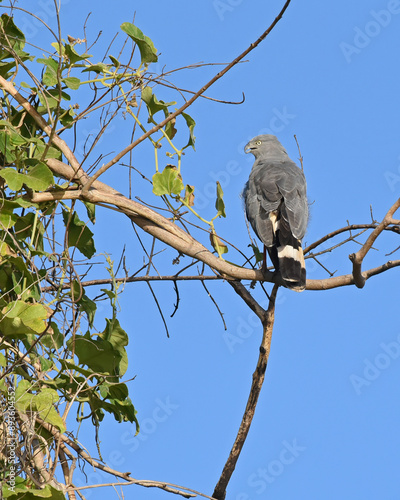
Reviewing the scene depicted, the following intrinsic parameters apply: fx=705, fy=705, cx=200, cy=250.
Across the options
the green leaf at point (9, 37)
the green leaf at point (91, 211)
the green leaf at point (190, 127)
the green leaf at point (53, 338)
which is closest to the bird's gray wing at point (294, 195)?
the green leaf at point (190, 127)

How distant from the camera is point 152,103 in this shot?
339cm

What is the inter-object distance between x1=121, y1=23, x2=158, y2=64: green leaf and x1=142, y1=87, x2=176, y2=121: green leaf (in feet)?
0.51

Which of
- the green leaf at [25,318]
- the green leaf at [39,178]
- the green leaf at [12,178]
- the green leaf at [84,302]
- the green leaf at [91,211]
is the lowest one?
the green leaf at [25,318]

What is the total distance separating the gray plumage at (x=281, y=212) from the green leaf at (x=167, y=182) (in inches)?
27.7

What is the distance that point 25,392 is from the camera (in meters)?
2.79

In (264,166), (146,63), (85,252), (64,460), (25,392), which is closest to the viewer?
(25,392)

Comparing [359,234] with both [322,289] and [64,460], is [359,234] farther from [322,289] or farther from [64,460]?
[64,460]

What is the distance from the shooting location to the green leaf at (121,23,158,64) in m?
3.22

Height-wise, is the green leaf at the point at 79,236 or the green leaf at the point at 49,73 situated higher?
the green leaf at the point at 49,73

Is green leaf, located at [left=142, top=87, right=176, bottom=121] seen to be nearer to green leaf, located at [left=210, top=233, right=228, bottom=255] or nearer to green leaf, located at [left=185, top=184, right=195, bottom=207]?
green leaf, located at [left=185, top=184, right=195, bottom=207]

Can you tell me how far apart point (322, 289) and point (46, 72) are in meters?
1.63

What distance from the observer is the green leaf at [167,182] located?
3373 millimetres

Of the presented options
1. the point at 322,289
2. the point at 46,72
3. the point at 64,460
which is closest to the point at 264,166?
the point at 322,289

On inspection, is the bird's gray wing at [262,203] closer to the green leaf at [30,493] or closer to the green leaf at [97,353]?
the green leaf at [97,353]
